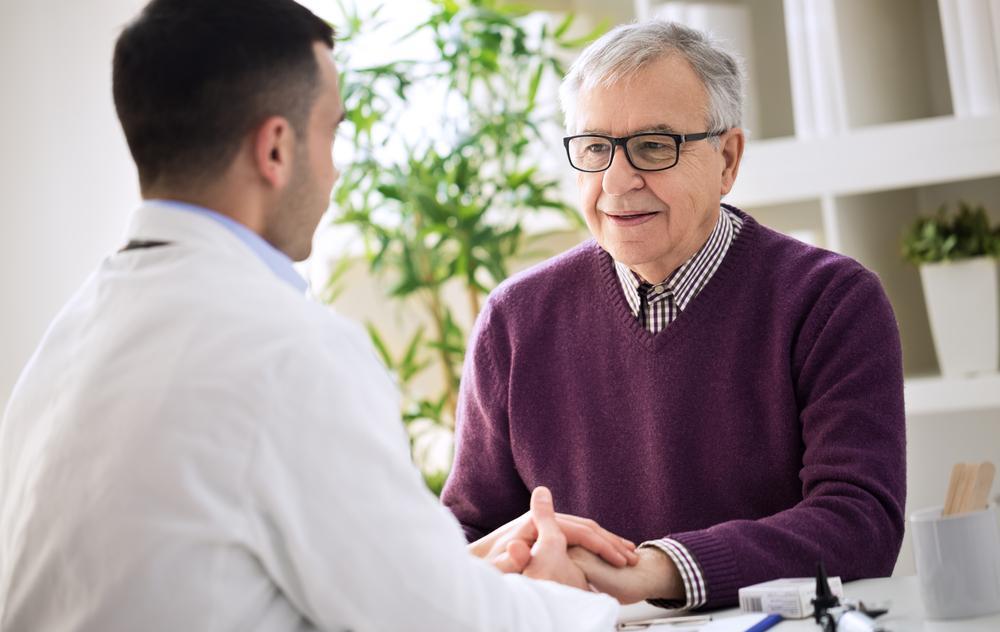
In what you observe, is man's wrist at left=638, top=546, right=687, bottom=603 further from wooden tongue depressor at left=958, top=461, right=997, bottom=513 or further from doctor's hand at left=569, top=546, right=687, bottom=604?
wooden tongue depressor at left=958, top=461, right=997, bottom=513

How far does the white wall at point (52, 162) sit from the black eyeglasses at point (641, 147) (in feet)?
4.79

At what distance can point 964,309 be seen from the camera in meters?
2.59

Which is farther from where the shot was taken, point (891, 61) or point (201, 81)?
point (891, 61)

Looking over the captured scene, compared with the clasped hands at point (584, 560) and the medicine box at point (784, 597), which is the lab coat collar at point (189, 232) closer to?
the clasped hands at point (584, 560)

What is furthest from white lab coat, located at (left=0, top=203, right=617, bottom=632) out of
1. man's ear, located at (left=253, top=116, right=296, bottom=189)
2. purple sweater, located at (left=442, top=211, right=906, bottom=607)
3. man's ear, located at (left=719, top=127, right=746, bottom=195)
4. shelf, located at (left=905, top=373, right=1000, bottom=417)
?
shelf, located at (left=905, top=373, right=1000, bottom=417)

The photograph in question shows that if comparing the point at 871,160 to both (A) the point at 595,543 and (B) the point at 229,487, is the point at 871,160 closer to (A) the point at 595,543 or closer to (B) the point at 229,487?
(A) the point at 595,543

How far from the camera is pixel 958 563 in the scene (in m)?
1.18

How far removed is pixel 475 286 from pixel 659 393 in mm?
1286

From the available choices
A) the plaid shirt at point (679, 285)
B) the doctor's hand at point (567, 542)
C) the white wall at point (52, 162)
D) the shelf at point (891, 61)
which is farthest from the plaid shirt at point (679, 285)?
the white wall at point (52, 162)

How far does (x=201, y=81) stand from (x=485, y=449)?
3.17ft

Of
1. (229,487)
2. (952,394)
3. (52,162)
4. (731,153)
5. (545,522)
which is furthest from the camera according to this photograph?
(52,162)

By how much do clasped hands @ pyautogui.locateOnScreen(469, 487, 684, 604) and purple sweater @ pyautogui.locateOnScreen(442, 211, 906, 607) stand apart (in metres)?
0.07

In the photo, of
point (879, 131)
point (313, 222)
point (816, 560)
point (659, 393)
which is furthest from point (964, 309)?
point (313, 222)

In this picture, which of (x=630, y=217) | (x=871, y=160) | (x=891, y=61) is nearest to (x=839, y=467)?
(x=630, y=217)
